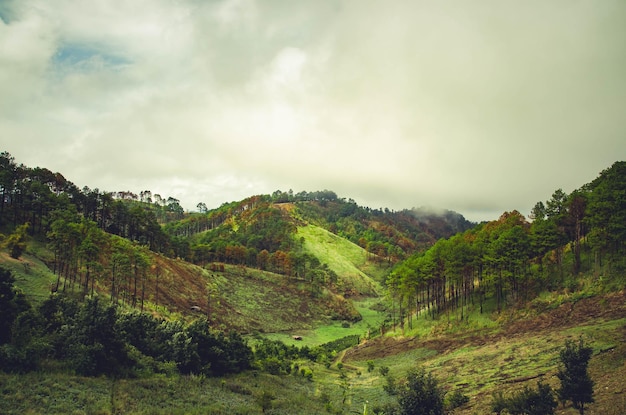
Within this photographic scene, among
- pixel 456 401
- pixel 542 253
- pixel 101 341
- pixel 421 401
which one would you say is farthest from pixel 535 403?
pixel 542 253

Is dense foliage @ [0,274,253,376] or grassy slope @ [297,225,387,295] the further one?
grassy slope @ [297,225,387,295]

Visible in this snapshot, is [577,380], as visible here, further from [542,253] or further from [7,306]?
[7,306]

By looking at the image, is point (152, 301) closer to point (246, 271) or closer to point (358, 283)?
point (246, 271)

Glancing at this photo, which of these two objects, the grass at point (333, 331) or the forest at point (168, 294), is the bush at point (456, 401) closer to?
the forest at point (168, 294)

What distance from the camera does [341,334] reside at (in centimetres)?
8900

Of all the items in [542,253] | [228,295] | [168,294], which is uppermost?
[542,253]

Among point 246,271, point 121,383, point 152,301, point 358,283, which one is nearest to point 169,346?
point 121,383

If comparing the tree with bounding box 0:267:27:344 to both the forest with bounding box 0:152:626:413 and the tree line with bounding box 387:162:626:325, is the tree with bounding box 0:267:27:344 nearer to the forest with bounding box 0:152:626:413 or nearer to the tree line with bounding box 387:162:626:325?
the forest with bounding box 0:152:626:413

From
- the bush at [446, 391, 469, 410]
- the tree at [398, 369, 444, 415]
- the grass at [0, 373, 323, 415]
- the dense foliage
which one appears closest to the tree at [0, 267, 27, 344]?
the dense foliage

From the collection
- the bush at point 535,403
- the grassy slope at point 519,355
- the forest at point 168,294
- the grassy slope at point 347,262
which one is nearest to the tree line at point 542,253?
the forest at point 168,294

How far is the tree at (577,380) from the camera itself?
20.0 meters

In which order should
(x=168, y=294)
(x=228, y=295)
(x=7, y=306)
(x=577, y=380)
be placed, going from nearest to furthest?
(x=577, y=380), (x=7, y=306), (x=168, y=294), (x=228, y=295)

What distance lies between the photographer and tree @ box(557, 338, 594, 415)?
19969 mm

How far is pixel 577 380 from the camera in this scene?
20.3 m
